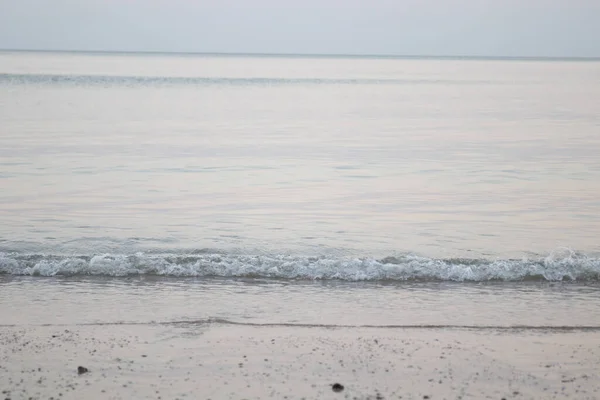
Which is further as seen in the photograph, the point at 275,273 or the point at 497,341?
the point at 275,273

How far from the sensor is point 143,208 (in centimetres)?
1294

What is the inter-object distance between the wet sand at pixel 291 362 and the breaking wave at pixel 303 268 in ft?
7.29

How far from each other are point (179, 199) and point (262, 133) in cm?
1265

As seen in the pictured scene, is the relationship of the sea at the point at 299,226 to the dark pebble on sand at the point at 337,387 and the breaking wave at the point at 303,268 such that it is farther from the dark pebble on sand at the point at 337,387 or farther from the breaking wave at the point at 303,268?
the dark pebble on sand at the point at 337,387

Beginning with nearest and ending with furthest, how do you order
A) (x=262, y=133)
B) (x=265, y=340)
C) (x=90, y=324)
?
(x=265, y=340), (x=90, y=324), (x=262, y=133)

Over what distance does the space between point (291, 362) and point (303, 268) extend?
333 cm

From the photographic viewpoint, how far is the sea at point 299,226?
25.2 feet

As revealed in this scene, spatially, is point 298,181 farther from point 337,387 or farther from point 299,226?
point 337,387

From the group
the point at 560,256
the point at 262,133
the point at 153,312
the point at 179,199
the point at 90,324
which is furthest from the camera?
the point at 262,133

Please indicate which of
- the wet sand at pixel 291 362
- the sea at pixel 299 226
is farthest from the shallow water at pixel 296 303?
the wet sand at pixel 291 362

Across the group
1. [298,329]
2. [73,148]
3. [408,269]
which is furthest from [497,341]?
[73,148]

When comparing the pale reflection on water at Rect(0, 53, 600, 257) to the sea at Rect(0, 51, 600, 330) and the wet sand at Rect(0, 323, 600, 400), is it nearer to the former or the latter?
the sea at Rect(0, 51, 600, 330)

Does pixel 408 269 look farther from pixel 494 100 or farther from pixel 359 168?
pixel 494 100

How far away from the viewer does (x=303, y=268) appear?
9102mm
